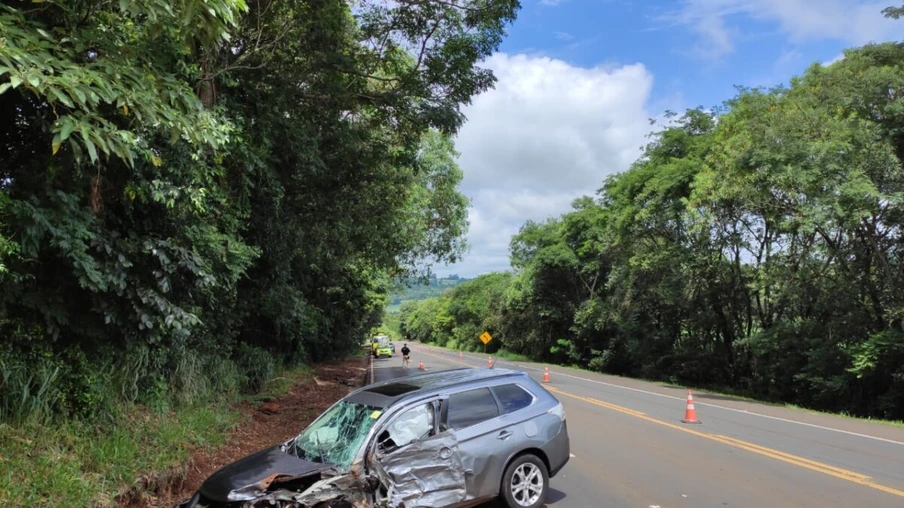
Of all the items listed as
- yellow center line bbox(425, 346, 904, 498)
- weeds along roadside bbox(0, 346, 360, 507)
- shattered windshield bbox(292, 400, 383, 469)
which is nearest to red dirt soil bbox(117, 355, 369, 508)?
weeds along roadside bbox(0, 346, 360, 507)

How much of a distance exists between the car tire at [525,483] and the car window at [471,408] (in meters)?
0.56

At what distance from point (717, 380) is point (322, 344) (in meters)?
21.7

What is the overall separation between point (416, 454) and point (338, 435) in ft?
2.81

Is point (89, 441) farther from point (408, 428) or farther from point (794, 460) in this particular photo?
point (794, 460)

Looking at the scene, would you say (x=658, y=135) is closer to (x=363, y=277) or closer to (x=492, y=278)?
(x=363, y=277)

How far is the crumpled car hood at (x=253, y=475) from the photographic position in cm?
439

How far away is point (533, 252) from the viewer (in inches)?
2035

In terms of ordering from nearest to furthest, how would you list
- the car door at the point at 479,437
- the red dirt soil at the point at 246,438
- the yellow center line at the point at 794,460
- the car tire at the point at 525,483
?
the car door at the point at 479,437 < the car tire at the point at 525,483 < the red dirt soil at the point at 246,438 < the yellow center line at the point at 794,460

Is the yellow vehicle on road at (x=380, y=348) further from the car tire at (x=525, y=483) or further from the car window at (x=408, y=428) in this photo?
the car window at (x=408, y=428)

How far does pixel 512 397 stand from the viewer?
20.4 ft

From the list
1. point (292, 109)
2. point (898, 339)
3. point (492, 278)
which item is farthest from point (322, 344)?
point (492, 278)

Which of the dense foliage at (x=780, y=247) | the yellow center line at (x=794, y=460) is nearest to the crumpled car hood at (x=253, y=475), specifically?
the yellow center line at (x=794, y=460)

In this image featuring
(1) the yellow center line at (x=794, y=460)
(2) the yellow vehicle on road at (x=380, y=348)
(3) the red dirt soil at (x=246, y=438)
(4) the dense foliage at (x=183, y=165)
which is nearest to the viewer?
(4) the dense foliage at (x=183, y=165)

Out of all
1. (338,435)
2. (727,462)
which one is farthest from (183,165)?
(727,462)
